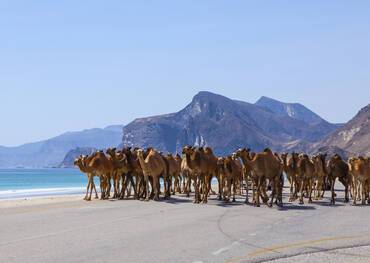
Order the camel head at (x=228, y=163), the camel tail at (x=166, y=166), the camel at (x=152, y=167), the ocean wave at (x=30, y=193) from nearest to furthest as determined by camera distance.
Result: the camel at (x=152, y=167), the camel head at (x=228, y=163), the camel tail at (x=166, y=166), the ocean wave at (x=30, y=193)

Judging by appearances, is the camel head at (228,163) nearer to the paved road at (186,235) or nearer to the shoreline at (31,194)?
the paved road at (186,235)

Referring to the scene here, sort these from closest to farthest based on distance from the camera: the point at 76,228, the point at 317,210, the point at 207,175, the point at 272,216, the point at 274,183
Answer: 1. the point at 76,228
2. the point at 272,216
3. the point at 317,210
4. the point at 274,183
5. the point at 207,175

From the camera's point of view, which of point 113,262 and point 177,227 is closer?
point 113,262

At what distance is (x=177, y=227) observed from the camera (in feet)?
57.8

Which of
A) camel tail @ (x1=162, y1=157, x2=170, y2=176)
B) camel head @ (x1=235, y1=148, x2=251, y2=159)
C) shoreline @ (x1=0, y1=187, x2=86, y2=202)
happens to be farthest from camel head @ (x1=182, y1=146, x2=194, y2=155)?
shoreline @ (x1=0, y1=187, x2=86, y2=202)

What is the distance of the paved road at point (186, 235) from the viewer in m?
12.9

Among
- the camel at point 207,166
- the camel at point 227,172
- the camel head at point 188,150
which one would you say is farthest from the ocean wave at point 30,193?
the camel head at point 188,150

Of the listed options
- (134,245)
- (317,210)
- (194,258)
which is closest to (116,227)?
(134,245)

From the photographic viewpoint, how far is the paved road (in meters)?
12.9

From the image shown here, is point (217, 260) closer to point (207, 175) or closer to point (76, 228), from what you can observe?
point (76, 228)

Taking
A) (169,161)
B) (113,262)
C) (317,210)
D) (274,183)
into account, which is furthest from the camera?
(169,161)

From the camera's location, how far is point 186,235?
623 inches

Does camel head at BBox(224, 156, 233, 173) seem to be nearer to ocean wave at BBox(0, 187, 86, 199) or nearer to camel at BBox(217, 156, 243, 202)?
camel at BBox(217, 156, 243, 202)

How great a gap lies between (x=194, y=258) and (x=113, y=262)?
4.77 ft
